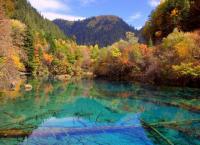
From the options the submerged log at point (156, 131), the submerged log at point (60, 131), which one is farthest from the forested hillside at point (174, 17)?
the submerged log at point (60, 131)

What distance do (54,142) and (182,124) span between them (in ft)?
Answer: 32.4

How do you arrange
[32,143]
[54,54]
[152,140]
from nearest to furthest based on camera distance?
[32,143], [152,140], [54,54]

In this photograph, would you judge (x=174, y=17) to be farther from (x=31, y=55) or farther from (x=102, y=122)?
(x=102, y=122)

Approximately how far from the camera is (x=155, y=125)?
22656 mm

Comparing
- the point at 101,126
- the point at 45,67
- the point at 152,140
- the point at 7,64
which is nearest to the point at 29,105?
the point at 7,64

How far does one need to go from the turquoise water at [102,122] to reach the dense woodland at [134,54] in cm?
853

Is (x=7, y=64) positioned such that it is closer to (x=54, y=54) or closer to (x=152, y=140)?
(x=152, y=140)

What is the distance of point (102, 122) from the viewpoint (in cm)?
2367

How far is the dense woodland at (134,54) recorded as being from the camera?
39.2m

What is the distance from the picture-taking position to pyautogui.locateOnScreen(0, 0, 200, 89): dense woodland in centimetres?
3919

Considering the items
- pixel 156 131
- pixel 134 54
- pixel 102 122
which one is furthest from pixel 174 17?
pixel 156 131

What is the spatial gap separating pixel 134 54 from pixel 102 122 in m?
45.4

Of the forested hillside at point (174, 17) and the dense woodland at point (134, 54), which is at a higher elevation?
the forested hillside at point (174, 17)

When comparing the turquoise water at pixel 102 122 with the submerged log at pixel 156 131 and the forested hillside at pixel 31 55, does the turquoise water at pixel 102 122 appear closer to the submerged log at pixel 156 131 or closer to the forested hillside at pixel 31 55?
the submerged log at pixel 156 131
